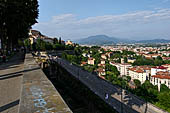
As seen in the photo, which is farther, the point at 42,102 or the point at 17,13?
the point at 17,13

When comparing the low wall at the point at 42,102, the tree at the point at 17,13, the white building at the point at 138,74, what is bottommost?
the white building at the point at 138,74

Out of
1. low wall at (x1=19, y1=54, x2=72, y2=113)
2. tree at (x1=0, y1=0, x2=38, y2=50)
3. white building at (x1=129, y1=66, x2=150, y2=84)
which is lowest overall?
white building at (x1=129, y1=66, x2=150, y2=84)

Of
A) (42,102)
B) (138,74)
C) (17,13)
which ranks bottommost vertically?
(138,74)

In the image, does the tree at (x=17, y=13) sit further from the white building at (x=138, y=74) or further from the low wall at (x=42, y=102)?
the white building at (x=138, y=74)

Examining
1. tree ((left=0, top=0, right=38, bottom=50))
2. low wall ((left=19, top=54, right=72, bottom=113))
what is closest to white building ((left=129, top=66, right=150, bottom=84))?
tree ((left=0, top=0, right=38, bottom=50))

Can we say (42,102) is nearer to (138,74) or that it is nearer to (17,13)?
(17,13)

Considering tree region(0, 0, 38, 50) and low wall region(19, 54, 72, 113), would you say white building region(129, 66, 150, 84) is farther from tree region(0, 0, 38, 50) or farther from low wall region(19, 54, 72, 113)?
low wall region(19, 54, 72, 113)

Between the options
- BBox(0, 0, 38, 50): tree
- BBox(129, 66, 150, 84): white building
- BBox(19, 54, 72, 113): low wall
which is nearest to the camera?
BBox(19, 54, 72, 113): low wall

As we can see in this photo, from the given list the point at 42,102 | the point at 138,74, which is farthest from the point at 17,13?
the point at 138,74

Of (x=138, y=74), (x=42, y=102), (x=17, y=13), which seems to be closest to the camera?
(x=42, y=102)

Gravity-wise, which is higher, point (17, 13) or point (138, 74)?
point (17, 13)

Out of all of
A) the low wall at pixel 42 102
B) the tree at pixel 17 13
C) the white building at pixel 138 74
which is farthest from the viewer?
the white building at pixel 138 74

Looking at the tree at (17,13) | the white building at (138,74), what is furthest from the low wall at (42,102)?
the white building at (138,74)

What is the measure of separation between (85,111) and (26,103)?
2.39m
